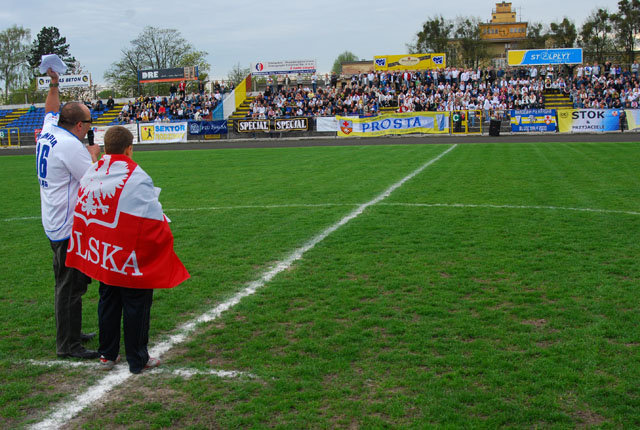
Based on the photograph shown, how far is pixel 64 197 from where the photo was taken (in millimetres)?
4551

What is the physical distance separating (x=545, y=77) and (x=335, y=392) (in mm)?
43095

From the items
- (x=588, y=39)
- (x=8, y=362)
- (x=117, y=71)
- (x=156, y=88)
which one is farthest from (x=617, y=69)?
(x=117, y=71)

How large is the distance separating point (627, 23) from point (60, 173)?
7276 centimetres

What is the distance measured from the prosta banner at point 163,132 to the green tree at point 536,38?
53272mm

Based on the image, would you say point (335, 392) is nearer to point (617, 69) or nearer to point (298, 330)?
point (298, 330)

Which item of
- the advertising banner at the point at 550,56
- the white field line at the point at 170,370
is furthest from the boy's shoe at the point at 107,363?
the advertising banner at the point at 550,56

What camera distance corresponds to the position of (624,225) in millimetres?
8547

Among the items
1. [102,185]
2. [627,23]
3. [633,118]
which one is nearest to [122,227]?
[102,185]

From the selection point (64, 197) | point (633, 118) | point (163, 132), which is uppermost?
point (163, 132)

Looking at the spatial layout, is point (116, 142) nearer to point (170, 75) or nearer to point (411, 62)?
point (411, 62)

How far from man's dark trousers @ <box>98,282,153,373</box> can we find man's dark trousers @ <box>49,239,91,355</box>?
1.10 feet

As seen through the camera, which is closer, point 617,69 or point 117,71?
point 617,69

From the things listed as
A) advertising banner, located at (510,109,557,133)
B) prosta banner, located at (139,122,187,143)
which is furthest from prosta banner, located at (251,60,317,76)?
advertising banner, located at (510,109,557,133)

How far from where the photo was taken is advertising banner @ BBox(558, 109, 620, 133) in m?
31.5
